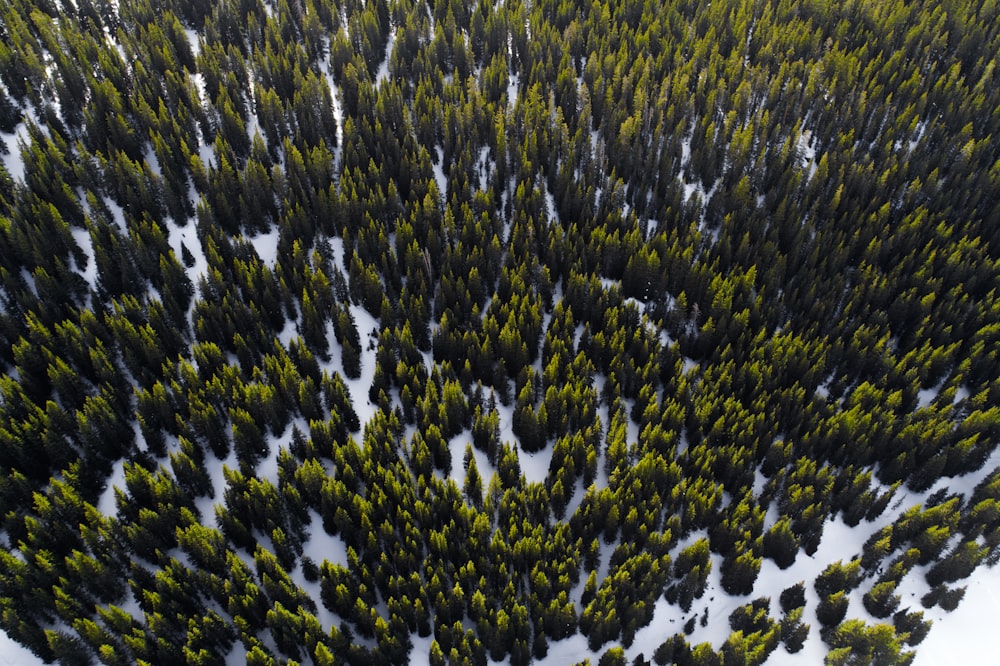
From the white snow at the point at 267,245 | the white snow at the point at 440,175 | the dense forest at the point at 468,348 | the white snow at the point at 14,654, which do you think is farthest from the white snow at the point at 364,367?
the white snow at the point at 14,654

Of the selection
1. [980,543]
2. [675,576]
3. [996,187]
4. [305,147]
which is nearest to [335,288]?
[305,147]

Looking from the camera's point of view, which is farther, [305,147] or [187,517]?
[305,147]

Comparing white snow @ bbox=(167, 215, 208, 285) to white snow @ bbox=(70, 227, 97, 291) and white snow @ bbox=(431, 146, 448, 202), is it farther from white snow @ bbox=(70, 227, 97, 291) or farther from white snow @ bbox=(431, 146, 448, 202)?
white snow @ bbox=(431, 146, 448, 202)

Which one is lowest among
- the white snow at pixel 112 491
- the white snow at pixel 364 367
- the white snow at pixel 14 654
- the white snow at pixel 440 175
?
the white snow at pixel 14 654

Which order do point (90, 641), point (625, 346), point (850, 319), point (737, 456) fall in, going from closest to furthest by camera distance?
point (90, 641) → point (737, 456) → point (625, 346) → point (850, 319)

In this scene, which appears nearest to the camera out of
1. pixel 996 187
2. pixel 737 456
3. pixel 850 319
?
pixel 737 456

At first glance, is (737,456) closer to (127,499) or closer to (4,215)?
(127,499)

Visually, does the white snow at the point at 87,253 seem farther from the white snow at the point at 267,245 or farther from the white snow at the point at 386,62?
the white snow at the point at 386,62

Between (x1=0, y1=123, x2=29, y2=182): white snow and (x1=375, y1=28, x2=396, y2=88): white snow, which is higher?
(x1=375, y1=28, x2=396, y2=88): white snow

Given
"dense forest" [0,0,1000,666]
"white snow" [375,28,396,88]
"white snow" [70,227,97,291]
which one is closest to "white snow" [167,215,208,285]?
"dense forest" [0,0,1000,666]
